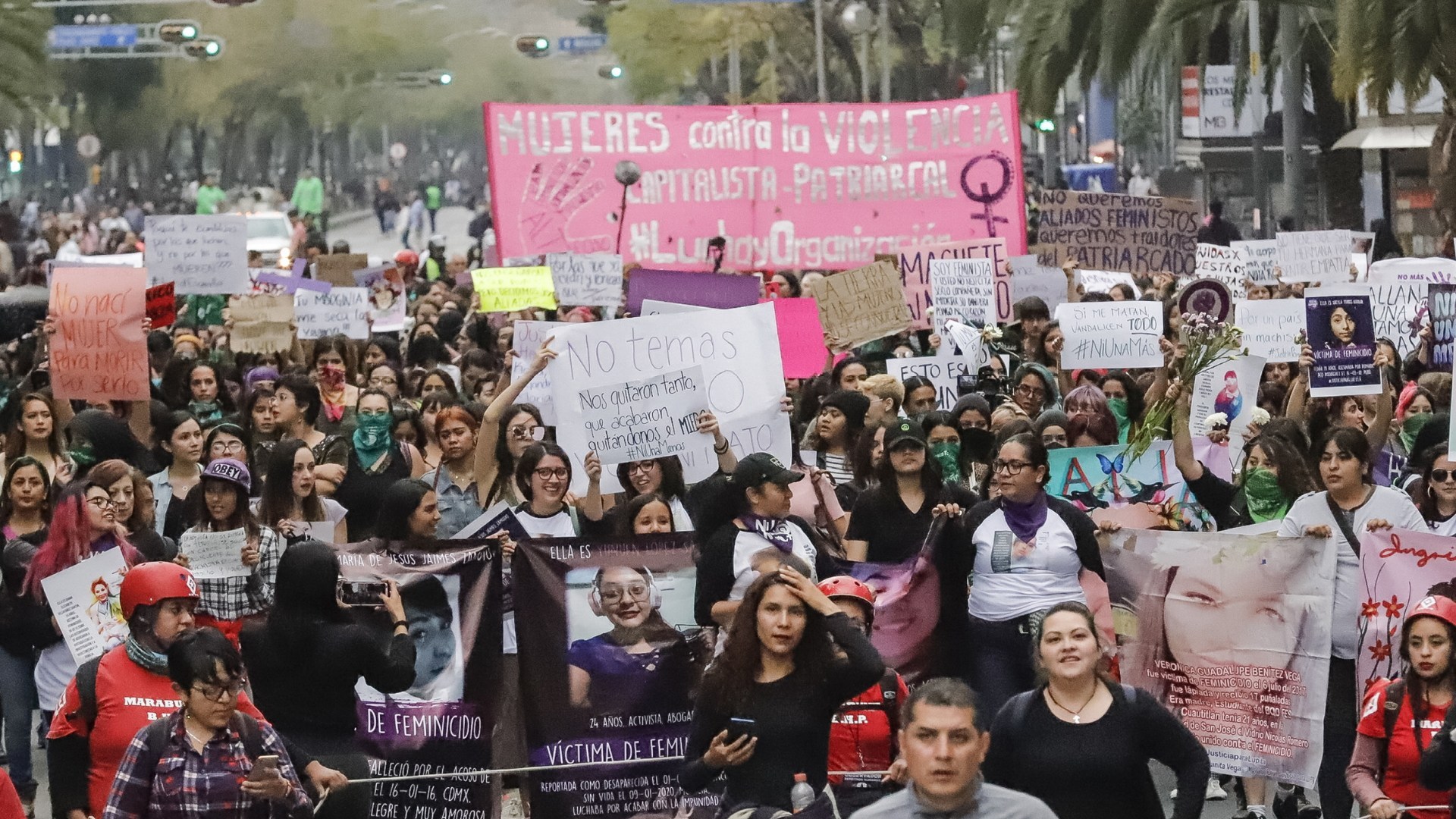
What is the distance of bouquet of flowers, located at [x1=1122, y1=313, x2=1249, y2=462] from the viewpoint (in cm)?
1044

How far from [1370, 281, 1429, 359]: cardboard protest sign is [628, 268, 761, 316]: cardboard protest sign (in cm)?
407

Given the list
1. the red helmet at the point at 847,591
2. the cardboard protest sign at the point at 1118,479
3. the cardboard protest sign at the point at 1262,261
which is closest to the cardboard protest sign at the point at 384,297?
the cardboard protest sign at the point at 1262,261

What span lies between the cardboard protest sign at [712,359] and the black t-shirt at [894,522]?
47.0 inches

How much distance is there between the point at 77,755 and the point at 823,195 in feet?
33.2

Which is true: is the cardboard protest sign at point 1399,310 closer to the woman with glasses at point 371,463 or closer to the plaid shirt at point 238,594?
the woman with glasses at point 371,463

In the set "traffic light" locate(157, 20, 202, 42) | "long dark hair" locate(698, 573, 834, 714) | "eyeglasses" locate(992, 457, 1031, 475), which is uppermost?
"traffic light" locate(157, 20, 202, 42)

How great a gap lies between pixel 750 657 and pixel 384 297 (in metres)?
14.6

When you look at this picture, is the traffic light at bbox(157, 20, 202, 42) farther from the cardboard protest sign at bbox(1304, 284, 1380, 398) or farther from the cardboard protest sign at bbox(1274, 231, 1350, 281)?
the cardboard protest sign at bbox(1304, 284, 1380, 398)

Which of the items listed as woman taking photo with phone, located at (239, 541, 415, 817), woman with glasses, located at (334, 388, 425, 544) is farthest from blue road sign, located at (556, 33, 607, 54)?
woman taking photo with phone, located at (239, 541, 415, 817)

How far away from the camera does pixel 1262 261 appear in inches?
705

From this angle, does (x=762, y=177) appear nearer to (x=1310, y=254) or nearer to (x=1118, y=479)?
(x=1310, y=254)

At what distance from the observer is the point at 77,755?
6.36 meters

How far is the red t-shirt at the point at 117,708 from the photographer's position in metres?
6.28

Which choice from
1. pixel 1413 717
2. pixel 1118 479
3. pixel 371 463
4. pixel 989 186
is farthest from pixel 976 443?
pixel 989 186
